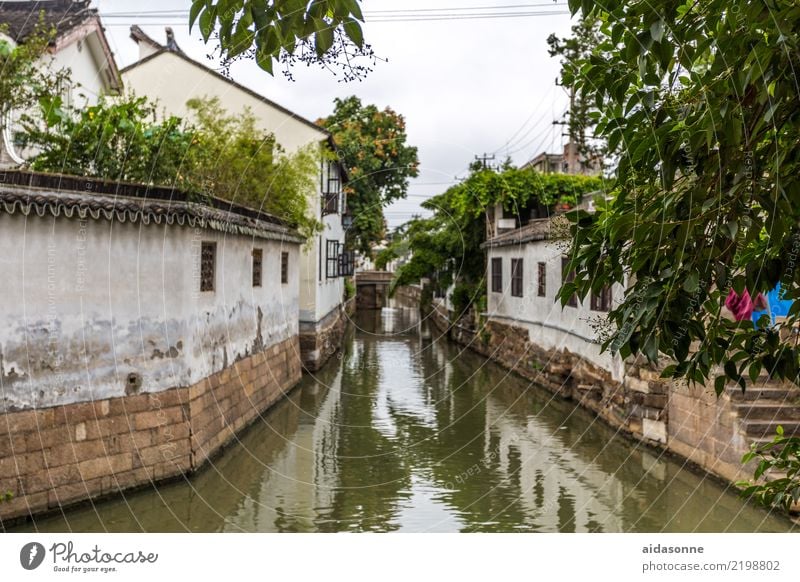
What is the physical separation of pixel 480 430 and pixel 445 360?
1036cm

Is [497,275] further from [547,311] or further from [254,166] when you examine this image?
[254,166]

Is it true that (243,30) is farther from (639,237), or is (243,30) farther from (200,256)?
(200,256)

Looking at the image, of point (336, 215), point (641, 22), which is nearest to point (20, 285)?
point (641, 22)

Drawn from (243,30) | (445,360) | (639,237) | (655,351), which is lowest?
(445,360)

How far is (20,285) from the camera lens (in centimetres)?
807

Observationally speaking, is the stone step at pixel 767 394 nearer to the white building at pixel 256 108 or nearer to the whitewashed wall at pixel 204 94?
the white building at pixel 256 108

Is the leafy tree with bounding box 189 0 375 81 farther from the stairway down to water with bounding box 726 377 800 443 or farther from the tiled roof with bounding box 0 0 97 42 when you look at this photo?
the tiled roof with bounding box 0 0 97 42

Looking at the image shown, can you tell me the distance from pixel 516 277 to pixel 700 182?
18.1 metres

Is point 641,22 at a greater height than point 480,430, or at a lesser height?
greater

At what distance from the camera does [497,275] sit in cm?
2353

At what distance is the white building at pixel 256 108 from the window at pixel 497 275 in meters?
5.20

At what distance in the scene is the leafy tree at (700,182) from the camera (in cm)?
290

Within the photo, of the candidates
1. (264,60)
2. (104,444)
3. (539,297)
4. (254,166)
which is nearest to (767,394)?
(104,444)

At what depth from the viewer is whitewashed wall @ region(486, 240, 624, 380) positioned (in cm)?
1550
